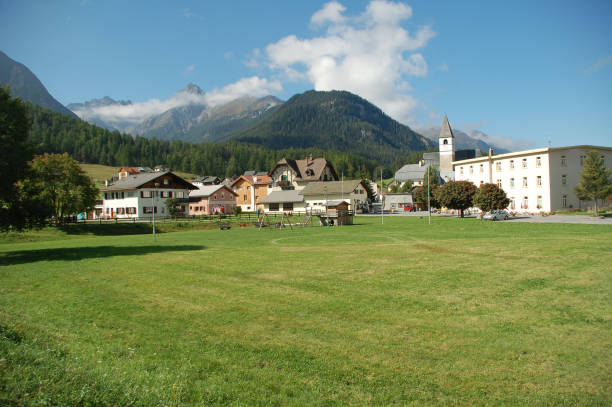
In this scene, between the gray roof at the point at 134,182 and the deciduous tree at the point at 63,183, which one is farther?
the gray roof at the point at 134,182

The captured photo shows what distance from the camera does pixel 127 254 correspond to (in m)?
23.6

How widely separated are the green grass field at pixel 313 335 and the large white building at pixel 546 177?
2060 inches

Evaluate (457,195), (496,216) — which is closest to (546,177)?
(457,195)

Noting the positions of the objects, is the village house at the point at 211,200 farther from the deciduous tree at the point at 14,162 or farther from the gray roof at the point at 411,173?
the gray roof at the point at 411,173

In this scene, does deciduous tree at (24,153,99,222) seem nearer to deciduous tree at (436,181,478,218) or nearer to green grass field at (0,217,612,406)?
green grass field at (0,217,612,406)

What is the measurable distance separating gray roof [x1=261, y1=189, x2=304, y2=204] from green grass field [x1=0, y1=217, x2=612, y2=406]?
6705cm

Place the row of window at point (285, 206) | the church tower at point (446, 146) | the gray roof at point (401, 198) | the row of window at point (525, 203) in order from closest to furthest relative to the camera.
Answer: the row of window at point (525, 203) < the row of window at point (285, 206) < the gray roof at point (401, 198) < the church tower at point (446, 146)

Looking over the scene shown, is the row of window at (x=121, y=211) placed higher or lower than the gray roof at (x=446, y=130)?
lower

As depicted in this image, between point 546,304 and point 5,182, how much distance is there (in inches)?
1106

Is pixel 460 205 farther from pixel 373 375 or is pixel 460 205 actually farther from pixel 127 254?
pixel 373 375

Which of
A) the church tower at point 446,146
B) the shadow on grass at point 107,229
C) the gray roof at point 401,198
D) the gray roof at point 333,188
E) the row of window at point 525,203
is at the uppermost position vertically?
the church tower at point 446,146

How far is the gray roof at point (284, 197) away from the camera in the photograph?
8397 centimetres

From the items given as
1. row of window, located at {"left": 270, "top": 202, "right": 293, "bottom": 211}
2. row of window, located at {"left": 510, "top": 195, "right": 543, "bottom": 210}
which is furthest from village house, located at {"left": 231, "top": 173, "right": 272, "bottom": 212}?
row of window, located at {"left": 510, "top": 195, "right": 543, "bottom": 210}

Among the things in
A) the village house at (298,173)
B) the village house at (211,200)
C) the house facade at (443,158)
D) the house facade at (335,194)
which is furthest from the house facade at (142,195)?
the house facade at (443,158)
